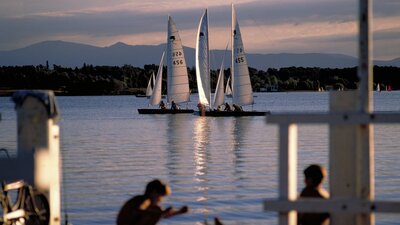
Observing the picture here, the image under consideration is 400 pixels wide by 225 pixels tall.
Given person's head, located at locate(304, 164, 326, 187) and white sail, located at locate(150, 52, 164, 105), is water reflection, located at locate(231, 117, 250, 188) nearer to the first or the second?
white sail, located at locate(150, 52, 164, 105)

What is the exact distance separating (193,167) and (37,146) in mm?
29342

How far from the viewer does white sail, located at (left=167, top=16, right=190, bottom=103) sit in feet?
264

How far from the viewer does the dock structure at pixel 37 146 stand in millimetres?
7039

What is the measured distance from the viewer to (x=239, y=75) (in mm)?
75938

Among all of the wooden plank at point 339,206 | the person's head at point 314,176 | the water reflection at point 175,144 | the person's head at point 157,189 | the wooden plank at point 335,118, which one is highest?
the wooden plank at point 335,118

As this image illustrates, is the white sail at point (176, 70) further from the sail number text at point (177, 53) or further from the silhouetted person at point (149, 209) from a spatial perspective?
the silhouetted person at point (149, 209)

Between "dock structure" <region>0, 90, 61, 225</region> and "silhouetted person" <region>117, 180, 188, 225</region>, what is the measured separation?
3.91 ft

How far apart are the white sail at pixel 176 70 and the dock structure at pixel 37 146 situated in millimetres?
72741

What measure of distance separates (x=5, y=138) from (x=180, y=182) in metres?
24.9

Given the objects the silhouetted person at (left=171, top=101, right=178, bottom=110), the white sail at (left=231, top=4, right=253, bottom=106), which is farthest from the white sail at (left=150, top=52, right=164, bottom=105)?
the white sail at (left=231, top=4, right=253, bottom=106)

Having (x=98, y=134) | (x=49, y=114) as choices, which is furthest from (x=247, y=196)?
(x=98, y=134)

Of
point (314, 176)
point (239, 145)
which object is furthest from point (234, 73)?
point (314, 176)

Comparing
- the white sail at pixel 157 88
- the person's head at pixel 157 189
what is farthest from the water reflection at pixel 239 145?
the person's head at pixel 157 189

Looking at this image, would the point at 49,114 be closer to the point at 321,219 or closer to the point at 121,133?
the point at 321,219
